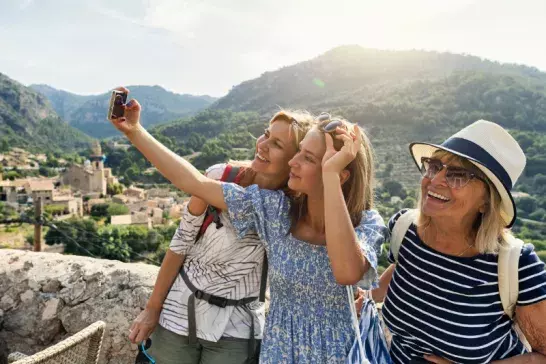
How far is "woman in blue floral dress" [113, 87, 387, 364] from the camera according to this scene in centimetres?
123

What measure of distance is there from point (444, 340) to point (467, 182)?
1.57 ft

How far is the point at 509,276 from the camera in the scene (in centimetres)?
120

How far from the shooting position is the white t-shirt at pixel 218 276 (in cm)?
145

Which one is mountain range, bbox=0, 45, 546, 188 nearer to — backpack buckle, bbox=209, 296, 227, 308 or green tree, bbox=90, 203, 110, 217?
green tree, bbox=90, 203, 110, 217

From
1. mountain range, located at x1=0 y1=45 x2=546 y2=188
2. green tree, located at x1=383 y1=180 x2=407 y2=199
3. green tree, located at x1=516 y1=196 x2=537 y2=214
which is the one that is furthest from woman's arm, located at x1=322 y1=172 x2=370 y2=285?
green tree, located at x1=516 y1=196 x2=537 y2=214

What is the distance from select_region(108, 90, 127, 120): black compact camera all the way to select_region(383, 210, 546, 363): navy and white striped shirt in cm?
104

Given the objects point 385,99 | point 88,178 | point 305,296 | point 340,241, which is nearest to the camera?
point 340,241

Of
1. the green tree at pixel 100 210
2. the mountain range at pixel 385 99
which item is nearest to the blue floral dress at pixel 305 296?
the mountain range at pixel 385 99

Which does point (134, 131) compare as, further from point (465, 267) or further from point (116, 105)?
point (465, 267)

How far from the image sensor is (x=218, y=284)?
1456 mm

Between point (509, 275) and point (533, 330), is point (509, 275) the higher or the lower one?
the higher one

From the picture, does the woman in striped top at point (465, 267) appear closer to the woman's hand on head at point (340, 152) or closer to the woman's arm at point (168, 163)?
the woman's hand on head at point (340, 152)

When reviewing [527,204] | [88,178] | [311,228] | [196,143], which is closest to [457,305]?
[311,228]

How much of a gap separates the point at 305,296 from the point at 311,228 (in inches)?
8.8
